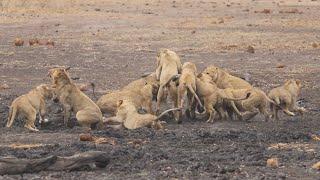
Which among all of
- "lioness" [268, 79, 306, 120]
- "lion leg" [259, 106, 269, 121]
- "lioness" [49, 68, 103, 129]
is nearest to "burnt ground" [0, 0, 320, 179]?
"lioness" [268, 79, 306, 120]

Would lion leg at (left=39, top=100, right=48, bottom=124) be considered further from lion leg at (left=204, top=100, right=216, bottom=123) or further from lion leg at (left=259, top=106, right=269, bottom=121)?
lion leg at (left=259, top=106, right=269, bottom=121)

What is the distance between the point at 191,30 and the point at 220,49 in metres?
7.37

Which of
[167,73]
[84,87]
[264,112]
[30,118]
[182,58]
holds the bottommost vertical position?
[182,58]

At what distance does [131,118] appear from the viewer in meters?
13.3

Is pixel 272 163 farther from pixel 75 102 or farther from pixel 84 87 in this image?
pixel 84 87

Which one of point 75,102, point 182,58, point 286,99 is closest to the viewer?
point 75,102

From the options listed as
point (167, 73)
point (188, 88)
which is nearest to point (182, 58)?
point (167, 73)

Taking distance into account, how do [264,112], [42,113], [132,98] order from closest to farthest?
1. [42,113]
2. [264,112]
3. [132,98]

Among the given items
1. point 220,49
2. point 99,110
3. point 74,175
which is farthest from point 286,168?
point 220,49

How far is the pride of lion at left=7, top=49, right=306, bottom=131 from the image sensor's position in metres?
13.3

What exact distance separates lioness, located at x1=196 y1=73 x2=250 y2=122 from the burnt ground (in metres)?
0.43

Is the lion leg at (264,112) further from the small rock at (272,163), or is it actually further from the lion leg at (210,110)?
the small rock at (272,163)

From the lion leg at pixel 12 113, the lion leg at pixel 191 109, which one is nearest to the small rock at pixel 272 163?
the lion leg at pixel 191 109

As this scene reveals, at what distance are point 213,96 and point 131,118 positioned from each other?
1.87 metres
